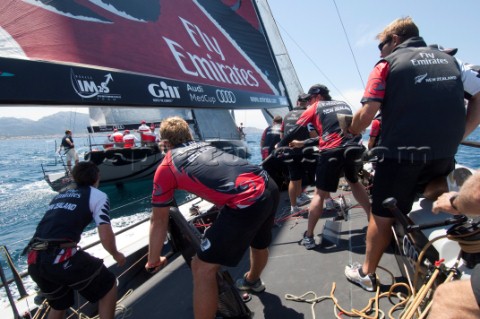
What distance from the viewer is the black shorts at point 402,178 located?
1723mm

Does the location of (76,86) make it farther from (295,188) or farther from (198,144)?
(295,188)

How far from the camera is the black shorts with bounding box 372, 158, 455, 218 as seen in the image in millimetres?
1723

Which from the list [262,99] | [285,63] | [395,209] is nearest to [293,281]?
[395,209]

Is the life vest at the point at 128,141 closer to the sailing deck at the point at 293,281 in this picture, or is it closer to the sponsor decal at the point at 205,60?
the sponsor decal at the point at 205,60

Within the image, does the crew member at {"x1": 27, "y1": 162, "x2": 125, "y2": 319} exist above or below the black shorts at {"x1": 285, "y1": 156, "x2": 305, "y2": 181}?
above

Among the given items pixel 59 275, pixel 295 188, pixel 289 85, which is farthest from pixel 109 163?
pixel 59 275

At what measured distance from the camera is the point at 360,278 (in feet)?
6.85

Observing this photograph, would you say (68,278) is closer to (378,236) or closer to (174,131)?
(174,131)

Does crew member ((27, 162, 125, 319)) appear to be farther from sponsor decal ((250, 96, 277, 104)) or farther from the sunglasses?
the sunglasses

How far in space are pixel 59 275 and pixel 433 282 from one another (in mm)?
2060

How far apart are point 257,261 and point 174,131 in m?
1.09

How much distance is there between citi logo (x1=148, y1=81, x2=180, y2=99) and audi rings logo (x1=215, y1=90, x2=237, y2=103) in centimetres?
50

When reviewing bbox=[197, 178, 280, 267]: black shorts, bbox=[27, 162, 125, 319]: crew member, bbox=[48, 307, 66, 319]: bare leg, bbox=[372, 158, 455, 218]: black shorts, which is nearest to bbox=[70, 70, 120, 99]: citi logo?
bbox=[27, 162, 125, 319]: crew member

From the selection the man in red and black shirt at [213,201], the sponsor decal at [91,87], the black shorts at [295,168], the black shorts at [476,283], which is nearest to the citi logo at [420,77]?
the man in red and black shirt at [213,201]
